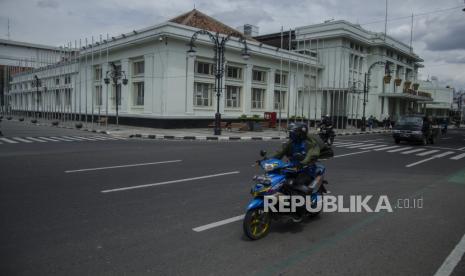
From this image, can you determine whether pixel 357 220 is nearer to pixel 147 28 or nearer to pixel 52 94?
pixel 147 28

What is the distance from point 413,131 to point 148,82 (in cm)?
2096

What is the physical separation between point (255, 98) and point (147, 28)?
44.1ft

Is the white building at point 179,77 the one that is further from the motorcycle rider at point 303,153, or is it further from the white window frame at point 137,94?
the motorcycle rider at point 303,153

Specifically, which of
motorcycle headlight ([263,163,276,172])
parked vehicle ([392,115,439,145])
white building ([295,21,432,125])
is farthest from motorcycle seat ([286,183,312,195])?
white building ([295,21,432,125])

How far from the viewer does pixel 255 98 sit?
37.7m

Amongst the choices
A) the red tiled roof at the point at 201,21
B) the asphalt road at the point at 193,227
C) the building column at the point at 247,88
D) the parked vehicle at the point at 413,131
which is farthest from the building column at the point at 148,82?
the asphalt road at the point at 193,227

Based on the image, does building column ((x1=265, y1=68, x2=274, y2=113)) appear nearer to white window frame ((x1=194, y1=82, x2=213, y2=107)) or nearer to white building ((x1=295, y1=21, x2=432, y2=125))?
white building ((x1=295, y1=21, x2=432, y2=125))

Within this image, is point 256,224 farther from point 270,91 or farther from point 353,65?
point 353,65

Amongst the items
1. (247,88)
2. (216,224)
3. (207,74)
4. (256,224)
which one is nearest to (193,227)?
(216,224)

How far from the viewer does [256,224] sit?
4.82m

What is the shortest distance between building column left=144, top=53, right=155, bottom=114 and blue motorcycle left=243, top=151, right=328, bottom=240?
2630 centimetres

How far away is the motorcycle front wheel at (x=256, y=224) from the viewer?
468 centimetres

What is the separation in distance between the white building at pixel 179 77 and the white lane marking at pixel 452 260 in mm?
21407

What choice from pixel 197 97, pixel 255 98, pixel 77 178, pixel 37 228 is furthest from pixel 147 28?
pixel 37 228
